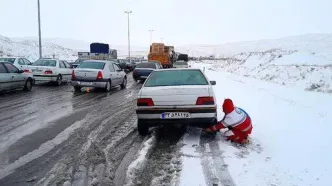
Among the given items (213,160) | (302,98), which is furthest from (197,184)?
(302,98)

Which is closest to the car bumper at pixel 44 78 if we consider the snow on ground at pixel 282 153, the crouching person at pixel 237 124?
the snow on ground at pixel 282 153

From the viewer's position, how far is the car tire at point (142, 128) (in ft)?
23.2

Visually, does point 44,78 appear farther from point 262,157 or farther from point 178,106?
point 262,157

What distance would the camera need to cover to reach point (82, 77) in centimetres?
1619

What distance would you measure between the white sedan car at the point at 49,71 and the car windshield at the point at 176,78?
41.6 feet

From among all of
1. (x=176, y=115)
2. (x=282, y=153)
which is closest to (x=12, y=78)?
(x=176, y=115)

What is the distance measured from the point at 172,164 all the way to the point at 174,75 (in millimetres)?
3073

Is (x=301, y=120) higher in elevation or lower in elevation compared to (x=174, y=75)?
lower

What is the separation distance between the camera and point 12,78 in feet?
49.5

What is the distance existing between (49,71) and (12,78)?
413cm

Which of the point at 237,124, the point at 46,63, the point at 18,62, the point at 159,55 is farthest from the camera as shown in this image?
the point at 159,55

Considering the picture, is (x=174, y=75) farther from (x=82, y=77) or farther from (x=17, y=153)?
(x=82, y=77)

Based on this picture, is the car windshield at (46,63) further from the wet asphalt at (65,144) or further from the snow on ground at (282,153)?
the snow on ground at (282,153)

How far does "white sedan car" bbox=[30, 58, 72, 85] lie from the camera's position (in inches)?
744
